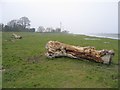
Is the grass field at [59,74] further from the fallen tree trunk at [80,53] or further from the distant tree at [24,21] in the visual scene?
the distant tree at [24,21]

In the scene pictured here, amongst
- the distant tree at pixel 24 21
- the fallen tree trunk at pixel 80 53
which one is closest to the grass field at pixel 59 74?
the fallen tree trunk at pixel 80 53

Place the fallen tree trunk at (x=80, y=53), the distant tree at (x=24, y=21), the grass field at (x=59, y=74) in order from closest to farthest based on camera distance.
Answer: the grass field at (x=59, y=74), the fallen tree trunk at (x=80, y=53), the distant tree at (x=24, y=21)

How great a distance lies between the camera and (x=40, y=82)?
8.56 metres

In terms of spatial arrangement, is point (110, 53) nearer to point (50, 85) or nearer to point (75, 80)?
point (75, 80)

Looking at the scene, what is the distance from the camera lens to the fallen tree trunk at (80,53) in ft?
38.7

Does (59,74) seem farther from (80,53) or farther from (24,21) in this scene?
(24,21)

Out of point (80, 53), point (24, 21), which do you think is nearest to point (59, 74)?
point (80, 53)

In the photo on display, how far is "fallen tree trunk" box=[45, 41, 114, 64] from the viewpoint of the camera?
38.7 feet

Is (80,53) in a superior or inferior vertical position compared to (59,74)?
superior

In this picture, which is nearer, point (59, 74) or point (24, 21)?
point (59, 74)

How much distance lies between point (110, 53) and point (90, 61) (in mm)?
1239

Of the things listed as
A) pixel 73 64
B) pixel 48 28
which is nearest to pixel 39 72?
pixel 73 64

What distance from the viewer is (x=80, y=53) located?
Answer: 1248 cm

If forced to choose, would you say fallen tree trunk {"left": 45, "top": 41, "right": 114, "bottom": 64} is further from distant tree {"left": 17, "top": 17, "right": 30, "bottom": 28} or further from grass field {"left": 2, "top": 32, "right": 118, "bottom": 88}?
distant tree {"left": 17, "top": 17, "right": 30, "bottom": 28}
